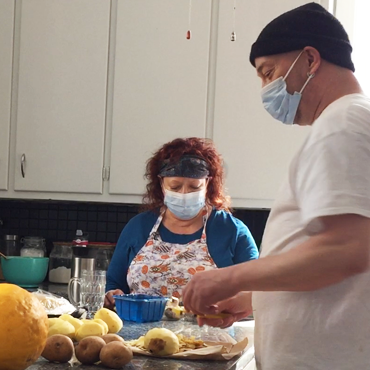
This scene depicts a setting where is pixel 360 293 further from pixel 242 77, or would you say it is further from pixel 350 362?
pixel 242 77

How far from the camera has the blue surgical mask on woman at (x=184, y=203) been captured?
8.50ft

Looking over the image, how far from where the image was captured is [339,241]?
3.55ft

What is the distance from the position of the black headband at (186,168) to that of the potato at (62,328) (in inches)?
47.1

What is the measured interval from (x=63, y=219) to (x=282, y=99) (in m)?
2.49

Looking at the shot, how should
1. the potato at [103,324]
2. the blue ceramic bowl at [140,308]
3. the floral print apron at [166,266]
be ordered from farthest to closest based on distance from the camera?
the floral print apron at [166,266]
the blue ceramic bowl at [140,308]
the potato at [103,324]

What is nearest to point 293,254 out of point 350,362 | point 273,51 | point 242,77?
point 350,362

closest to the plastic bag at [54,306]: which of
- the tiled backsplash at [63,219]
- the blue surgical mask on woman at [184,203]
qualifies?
the blue surgical mask on woman at [184,203]

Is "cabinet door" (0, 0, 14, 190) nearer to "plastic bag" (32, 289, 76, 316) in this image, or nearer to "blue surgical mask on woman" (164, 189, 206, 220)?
"blue surgical mask on woman" (164, 189, 206, 220)

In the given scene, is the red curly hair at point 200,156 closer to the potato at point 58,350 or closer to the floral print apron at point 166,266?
the floral print apron at point 166,266

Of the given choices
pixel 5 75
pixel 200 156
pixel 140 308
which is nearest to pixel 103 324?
pixel 140 308

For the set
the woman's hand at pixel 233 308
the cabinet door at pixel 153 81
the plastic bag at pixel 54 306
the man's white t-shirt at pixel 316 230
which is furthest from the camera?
the cabinet door at pixel 153 81

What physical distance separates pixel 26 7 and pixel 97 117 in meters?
0.63

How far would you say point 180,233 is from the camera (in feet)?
8.69

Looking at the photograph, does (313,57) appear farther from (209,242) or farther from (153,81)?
(153,81)
